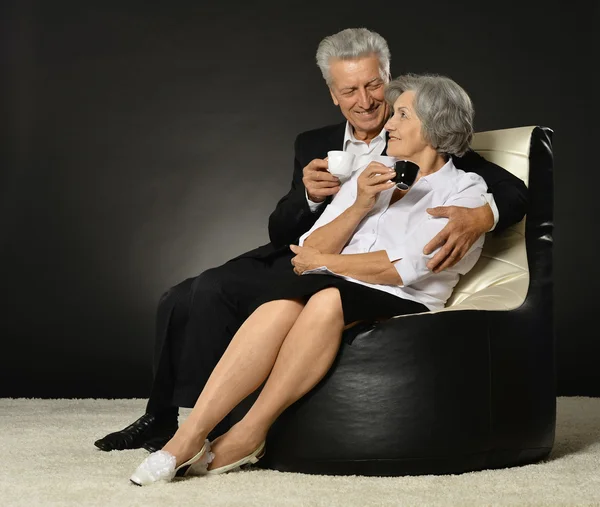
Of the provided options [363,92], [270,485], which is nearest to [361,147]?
[363,92]

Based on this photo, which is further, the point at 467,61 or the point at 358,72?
the point at 467,61

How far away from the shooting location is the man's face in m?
3.26

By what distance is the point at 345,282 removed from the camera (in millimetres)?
2609

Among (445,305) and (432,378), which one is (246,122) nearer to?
(445,305)

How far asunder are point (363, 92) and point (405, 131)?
17.8 inches

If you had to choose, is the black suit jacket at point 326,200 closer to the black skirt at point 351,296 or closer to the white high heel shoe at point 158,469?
the black skirt at point 351,296

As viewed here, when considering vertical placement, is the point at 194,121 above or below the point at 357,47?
below

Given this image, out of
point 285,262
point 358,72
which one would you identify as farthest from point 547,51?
point 285,262

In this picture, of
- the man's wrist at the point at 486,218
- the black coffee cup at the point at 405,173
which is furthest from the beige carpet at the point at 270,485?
the black coffee cup at the point at 405,173

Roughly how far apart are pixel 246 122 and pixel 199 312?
1976 mm

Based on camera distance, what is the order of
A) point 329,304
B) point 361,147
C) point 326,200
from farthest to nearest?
1. point 361,147
2. point 326,200
3. point 329,304

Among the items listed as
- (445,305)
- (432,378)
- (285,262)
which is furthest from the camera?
(285,262)

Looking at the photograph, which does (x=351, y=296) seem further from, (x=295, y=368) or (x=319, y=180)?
(x=319, y=180)

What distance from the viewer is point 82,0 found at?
4805 millimetres
